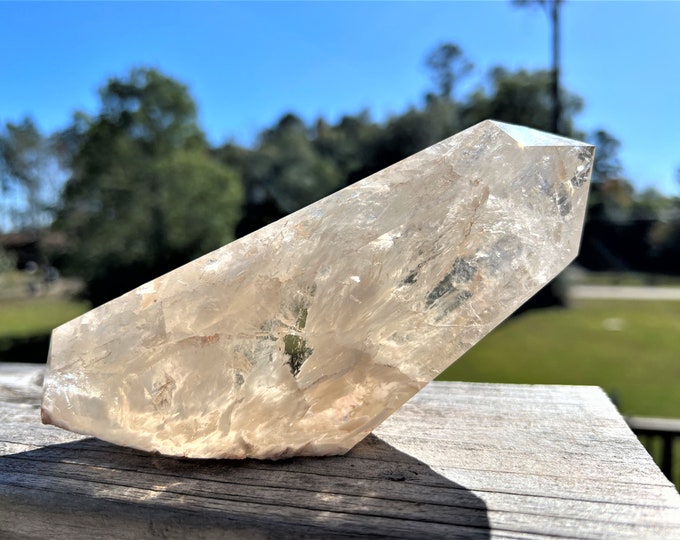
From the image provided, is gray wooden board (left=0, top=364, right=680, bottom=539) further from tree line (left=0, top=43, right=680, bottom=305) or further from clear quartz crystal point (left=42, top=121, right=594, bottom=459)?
tree line (left=0, top=43, right=680, bottom=305)

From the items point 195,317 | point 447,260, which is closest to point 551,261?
point 447,260

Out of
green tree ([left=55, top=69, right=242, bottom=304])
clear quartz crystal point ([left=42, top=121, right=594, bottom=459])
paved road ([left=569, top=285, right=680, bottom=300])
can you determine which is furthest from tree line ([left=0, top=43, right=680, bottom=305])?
clear quartz crystal point ([left=42, top=121, right=594, bottom=459])

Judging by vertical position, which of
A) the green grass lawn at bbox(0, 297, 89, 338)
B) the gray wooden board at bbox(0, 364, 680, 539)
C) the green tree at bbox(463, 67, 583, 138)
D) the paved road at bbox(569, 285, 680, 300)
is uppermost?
the green tree at bbox(463, 67, 583, 138)

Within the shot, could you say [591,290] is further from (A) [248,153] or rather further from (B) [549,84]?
(A) [248,153]

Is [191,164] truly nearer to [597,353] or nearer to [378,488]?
[597,353]

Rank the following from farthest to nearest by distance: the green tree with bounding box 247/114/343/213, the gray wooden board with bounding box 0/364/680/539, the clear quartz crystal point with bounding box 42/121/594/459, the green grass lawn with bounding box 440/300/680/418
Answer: the green tree with bounding box 247/114/343/213, the green grass lawn with bounding box 440/300/680/418, the clear quartz crystal point with bounding box 42/121/594/459, the gray wooden board with bounding box 0/364/680/539

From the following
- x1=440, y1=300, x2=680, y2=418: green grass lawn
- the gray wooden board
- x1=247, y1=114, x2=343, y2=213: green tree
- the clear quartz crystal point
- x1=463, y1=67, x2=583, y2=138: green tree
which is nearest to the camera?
the gray wooden board

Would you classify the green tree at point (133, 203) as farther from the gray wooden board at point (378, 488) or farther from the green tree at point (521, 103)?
the gray wooden board at point (378, 488)
